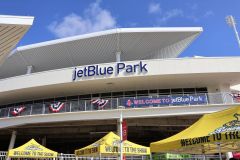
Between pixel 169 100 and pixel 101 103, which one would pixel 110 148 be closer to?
pixel 101 103

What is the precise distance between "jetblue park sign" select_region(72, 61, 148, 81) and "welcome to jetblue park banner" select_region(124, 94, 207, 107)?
2.57m

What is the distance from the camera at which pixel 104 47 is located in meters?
25.9

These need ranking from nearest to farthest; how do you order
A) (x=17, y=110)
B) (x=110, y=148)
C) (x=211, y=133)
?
(x=211, y=133) < (x=110, y=148) < (x=17, y=110)

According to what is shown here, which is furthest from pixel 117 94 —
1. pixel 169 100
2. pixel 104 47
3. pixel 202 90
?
pixel 202 90

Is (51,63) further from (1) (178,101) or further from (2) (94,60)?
(1) (178,101)

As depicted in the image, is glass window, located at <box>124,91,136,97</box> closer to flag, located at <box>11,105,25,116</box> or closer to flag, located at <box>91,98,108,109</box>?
flag, located at <box>91,98,108,109</box>

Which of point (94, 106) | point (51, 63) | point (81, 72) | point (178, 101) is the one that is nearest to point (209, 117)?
point (178, 101)

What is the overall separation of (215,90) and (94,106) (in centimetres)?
1021

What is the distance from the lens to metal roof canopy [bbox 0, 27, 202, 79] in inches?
984

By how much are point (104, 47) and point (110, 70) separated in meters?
4.43

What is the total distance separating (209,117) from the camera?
6660 millimetres

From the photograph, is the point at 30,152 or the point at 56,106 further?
the point at 56,106

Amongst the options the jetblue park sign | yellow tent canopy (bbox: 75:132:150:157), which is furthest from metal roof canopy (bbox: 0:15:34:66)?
the jetblue park sign

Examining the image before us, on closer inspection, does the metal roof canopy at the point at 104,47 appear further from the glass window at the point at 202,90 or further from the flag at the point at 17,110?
the flag at the point at 17,110
